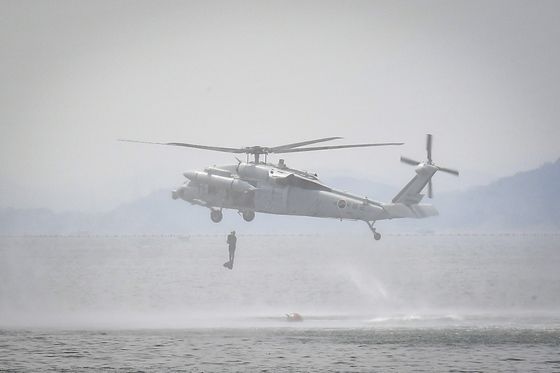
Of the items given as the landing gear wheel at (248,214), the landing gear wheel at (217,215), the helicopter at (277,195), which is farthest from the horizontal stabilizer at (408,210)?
the landing gear wheel at (217,215)

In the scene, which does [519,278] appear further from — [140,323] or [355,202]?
[355,202]

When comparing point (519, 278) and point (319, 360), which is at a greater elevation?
point (519, 278)

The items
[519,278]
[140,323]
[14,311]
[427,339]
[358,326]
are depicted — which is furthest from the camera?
[519,278]

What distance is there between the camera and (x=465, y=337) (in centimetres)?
8119

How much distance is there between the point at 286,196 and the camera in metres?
69.6

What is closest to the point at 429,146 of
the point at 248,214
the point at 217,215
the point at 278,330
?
the point at 248,214

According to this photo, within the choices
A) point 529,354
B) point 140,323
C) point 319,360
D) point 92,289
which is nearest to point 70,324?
point 140,323

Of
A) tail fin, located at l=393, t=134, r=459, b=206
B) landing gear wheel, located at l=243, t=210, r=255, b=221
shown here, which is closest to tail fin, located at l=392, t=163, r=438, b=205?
tail fin, located at l=393, t=134, r=459, b=206

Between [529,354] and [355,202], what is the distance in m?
18.2

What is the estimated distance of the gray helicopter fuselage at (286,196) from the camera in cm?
6969

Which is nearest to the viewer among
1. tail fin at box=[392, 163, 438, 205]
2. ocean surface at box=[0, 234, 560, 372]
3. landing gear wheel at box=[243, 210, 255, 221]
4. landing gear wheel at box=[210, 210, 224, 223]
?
ocean surface at box=[0, 234, 560, 372]

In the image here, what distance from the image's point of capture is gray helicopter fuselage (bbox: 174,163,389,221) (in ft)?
229

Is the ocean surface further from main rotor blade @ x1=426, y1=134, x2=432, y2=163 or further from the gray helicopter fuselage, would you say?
main rotor blade @ x1=426, y1=134, x2=432, y2=163

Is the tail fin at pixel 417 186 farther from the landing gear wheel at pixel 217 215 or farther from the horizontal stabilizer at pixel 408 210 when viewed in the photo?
the landing gear wheel at pixel 217 215
